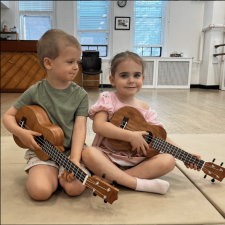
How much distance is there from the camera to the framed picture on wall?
478 cm

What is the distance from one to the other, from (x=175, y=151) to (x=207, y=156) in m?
0.35

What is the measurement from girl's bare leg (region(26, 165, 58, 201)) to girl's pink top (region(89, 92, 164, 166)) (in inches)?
7.1

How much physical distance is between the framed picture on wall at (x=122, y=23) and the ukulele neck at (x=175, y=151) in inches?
178

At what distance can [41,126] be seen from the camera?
0.68m

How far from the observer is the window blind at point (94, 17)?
15.4ft

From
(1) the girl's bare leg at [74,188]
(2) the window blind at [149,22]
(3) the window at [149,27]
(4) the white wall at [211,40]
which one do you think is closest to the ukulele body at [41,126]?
(1) the girl's bare leg at [74,188]

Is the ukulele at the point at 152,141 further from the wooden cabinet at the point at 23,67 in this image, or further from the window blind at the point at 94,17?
the window blind at the point at 94,17

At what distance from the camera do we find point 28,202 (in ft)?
2.00

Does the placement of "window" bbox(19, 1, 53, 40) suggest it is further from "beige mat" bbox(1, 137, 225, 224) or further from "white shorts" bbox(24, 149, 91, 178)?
"beige mat" bbox(1, 137, 225, 224)

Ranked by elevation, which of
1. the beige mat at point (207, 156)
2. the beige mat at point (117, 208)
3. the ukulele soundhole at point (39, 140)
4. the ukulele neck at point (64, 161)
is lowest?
the beige mat at point (207, 156)

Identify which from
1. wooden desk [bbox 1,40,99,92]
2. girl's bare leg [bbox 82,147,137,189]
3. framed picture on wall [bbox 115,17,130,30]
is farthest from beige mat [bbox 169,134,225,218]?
framed picture on wall [bbox 115,17,130,30]

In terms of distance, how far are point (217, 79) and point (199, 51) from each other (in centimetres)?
75

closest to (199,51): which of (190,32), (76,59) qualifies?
(190,32)

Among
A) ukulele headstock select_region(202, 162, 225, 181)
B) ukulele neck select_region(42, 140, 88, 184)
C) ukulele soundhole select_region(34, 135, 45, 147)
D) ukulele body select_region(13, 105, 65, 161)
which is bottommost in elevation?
ukulele headstock select_region(202, 162, 225, 181)
